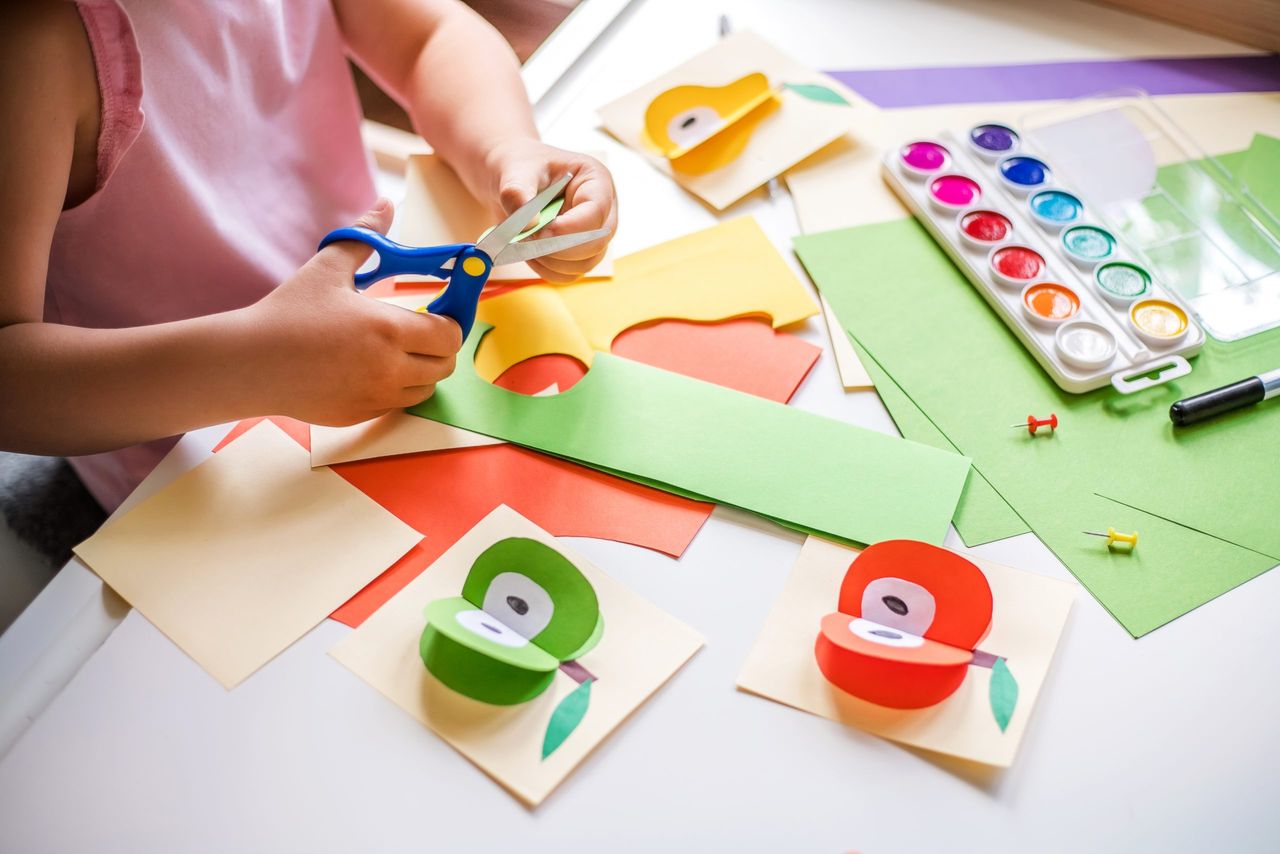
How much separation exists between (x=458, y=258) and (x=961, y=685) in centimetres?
37

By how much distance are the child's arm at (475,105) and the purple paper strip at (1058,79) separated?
0.95 feet

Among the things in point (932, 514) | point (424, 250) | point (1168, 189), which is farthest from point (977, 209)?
point (424, 250)

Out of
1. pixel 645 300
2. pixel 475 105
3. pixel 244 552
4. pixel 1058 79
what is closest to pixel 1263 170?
pixel 1058 79

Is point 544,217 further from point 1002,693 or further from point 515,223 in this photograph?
point 1002,693

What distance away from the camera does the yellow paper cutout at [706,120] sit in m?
0.76

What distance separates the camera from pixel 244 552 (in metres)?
0.52

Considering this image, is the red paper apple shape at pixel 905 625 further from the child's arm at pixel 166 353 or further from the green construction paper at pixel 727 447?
the child's arm at pixel 166 353

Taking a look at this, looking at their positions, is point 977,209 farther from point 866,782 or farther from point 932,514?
point 866,782

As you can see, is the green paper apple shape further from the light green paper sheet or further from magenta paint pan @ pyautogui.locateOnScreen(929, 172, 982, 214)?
the light green paper sheet

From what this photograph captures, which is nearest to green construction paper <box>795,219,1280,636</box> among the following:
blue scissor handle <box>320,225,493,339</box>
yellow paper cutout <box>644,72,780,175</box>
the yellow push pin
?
the yellow push pin

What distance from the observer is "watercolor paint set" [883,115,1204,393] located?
603 mm

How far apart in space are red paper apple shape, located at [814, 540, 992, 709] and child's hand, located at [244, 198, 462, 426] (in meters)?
0.28

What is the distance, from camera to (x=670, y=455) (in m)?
0.56

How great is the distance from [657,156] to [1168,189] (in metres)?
0.39
